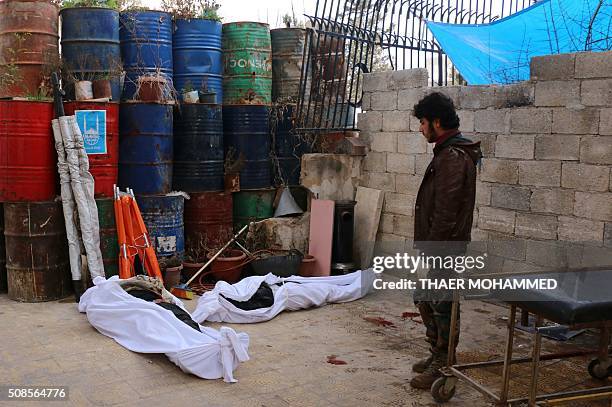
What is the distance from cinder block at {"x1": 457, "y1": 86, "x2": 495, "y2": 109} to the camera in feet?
19.1

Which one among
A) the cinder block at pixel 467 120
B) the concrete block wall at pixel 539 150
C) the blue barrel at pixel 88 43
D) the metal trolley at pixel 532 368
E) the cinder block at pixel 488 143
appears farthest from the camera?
the blue barrel at pixel 88 43

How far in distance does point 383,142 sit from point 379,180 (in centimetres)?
42

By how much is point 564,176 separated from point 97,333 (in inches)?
153

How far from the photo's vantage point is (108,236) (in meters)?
6.20

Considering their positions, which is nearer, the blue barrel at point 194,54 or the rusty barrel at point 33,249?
the rusty barrel at point 33,249

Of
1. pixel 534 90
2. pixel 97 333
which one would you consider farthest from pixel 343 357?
pixel 534 90

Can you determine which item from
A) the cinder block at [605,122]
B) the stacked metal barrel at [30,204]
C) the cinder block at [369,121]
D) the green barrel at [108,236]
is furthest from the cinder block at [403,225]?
the stacked metal barrel at [30,204]

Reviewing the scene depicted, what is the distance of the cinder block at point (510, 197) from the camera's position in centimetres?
552

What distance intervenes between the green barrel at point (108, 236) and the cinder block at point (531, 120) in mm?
3812

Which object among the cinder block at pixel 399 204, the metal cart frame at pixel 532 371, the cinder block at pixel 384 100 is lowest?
the metal cart frame at pixel 532 371

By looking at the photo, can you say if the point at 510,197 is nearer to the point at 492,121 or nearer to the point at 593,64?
the point at 492,121

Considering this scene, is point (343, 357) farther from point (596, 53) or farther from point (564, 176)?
point (596, 53)

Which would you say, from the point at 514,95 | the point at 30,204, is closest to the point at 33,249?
the point at 30,204

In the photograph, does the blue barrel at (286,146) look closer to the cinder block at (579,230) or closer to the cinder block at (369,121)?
the cinder block at (369,121)
